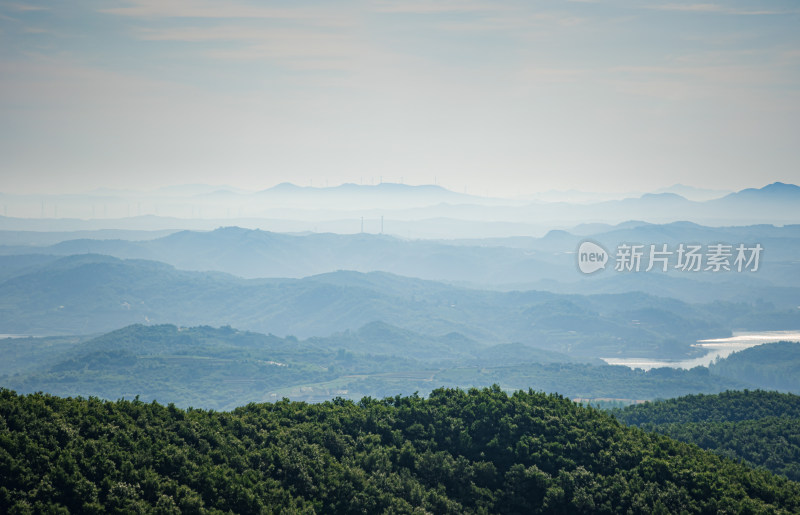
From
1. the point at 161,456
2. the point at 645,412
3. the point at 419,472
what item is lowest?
the point at 645,412

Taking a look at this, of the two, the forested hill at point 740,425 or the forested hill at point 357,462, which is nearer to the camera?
the forested hill at point 357,462

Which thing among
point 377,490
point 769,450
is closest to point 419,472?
point 377,490

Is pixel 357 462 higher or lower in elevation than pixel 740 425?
higher

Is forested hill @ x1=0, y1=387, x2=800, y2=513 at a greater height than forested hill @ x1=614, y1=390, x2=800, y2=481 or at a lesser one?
greater

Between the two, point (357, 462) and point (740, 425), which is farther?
point (740, 425)

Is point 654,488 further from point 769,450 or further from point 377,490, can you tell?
point 769,450
